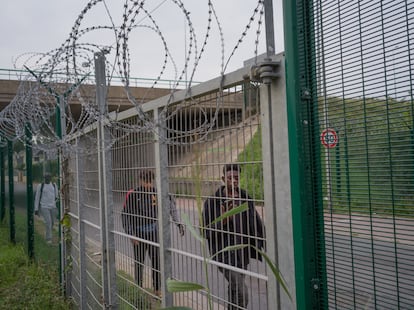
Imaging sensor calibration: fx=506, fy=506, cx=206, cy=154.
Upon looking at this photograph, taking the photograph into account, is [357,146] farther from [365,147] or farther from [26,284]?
[26,284]

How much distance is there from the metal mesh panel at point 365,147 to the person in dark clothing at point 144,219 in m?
1.55

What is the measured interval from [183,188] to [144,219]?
0.77 m

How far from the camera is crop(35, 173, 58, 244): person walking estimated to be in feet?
34.1

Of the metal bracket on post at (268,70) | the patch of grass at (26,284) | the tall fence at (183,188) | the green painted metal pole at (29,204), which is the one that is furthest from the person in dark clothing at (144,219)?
the green painted metal pole at (29,204)

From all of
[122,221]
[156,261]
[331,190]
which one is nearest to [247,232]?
[331,190]

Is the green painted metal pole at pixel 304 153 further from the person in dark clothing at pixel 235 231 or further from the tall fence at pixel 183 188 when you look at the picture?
the person in dark clothing at pixel 235 231

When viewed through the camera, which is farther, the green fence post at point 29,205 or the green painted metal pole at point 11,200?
the green painted metal pole at point 11,200

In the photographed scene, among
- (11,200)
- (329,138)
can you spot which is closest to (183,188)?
(329,138)

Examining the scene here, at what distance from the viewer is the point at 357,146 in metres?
1.72

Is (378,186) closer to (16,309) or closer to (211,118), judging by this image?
(211,118)

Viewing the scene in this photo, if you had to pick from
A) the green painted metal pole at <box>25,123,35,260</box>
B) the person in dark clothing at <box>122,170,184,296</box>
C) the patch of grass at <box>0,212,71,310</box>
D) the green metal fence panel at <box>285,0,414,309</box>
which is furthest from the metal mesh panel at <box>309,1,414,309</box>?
the green painted metal pole at <box>25,123,35,260</box>

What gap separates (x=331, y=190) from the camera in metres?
1.88

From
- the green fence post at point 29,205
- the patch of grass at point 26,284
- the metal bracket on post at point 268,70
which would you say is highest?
the metal bracket on post at point 268,70

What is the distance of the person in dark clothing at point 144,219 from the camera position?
140 inches
